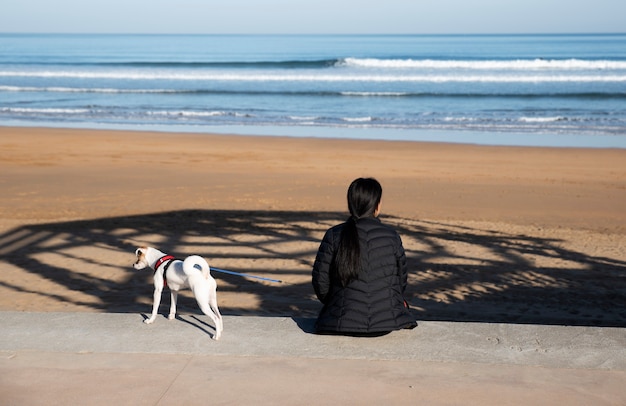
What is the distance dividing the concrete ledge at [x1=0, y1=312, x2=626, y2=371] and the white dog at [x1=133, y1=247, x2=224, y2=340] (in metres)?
0.17

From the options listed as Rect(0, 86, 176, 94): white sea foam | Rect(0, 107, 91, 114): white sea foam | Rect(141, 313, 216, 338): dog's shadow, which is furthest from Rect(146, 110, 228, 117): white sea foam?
Rect(141, 313, 216, 338): dog's shadow

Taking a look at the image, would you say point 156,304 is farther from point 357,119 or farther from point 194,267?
point 357,119

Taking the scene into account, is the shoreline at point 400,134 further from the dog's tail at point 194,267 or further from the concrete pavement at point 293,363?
the dog's tail at point 194,267

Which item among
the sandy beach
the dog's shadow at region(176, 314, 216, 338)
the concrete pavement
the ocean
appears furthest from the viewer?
the ocean

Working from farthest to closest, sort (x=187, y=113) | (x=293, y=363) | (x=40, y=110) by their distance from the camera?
(x=40, y=110) < (x=187, y=113) < (x=293, y=363)

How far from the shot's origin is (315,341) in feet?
15.5

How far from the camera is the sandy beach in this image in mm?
7621

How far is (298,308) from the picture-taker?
23.8 ft

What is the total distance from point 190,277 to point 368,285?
0.99 meters

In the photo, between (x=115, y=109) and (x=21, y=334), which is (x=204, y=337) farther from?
(x=115, y=109)

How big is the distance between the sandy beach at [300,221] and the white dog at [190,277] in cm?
215

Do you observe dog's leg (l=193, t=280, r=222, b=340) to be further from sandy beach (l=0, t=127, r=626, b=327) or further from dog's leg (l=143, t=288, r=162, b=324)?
sandy beach (l=0, t=127, r=626, b=327)

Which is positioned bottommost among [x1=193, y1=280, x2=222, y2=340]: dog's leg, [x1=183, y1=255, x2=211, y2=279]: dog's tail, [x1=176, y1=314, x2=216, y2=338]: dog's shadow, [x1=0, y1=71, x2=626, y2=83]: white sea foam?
[x1=176, y1=314, x2=216, y2=338]: dog's shadow

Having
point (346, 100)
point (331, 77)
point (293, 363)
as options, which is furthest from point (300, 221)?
point (331, 77)
